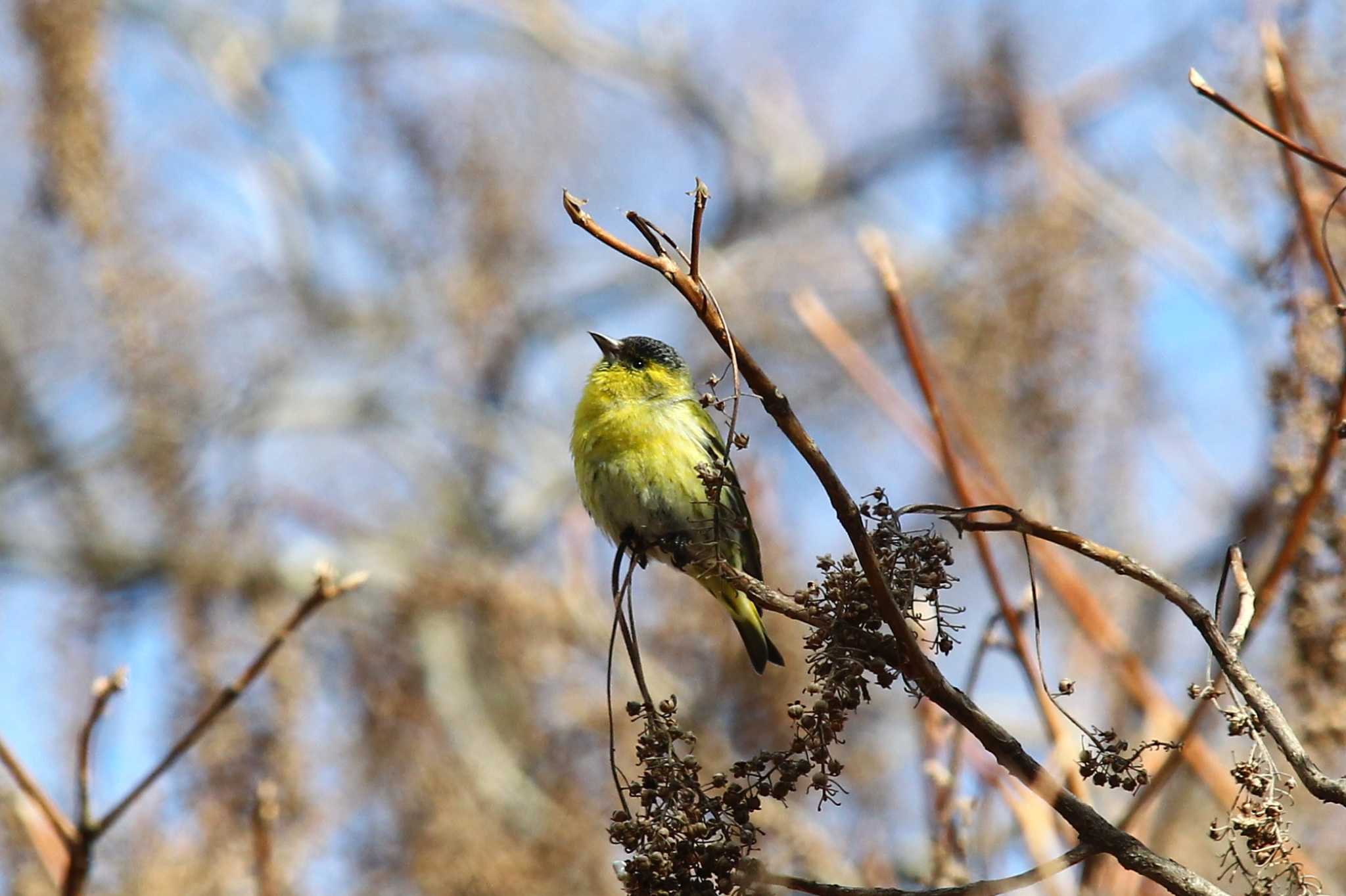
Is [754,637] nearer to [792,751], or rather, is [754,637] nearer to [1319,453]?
[1319,453]

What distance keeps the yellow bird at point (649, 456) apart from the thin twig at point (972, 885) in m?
1.66

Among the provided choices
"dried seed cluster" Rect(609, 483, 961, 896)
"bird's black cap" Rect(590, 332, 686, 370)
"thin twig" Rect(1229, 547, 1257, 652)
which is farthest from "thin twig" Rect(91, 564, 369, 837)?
"bird's black cap" Rect(590, 332, 686, 370)

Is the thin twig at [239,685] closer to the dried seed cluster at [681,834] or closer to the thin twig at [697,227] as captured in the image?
the dried seed cluster at [681,834]

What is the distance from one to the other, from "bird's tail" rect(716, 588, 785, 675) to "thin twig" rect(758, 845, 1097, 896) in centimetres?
229

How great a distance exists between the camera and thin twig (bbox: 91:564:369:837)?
2.22 metres

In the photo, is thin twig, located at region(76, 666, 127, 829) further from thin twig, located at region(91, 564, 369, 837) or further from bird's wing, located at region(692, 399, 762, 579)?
bird's wing, located at region(692, 399, 762, 579)

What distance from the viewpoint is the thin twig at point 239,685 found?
222cm

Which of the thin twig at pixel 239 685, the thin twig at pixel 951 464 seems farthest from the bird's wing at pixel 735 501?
the thin twig at pixel 239 685

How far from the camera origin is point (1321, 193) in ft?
9.27

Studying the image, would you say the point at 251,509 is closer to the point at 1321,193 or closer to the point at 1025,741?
the point at 1321,193

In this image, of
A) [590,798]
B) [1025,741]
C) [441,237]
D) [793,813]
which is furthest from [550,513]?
[793,813]

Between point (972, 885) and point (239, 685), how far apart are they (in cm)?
134

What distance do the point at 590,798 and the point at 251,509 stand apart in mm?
1822

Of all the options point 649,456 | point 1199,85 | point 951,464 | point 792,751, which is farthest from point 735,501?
point 1199,85
